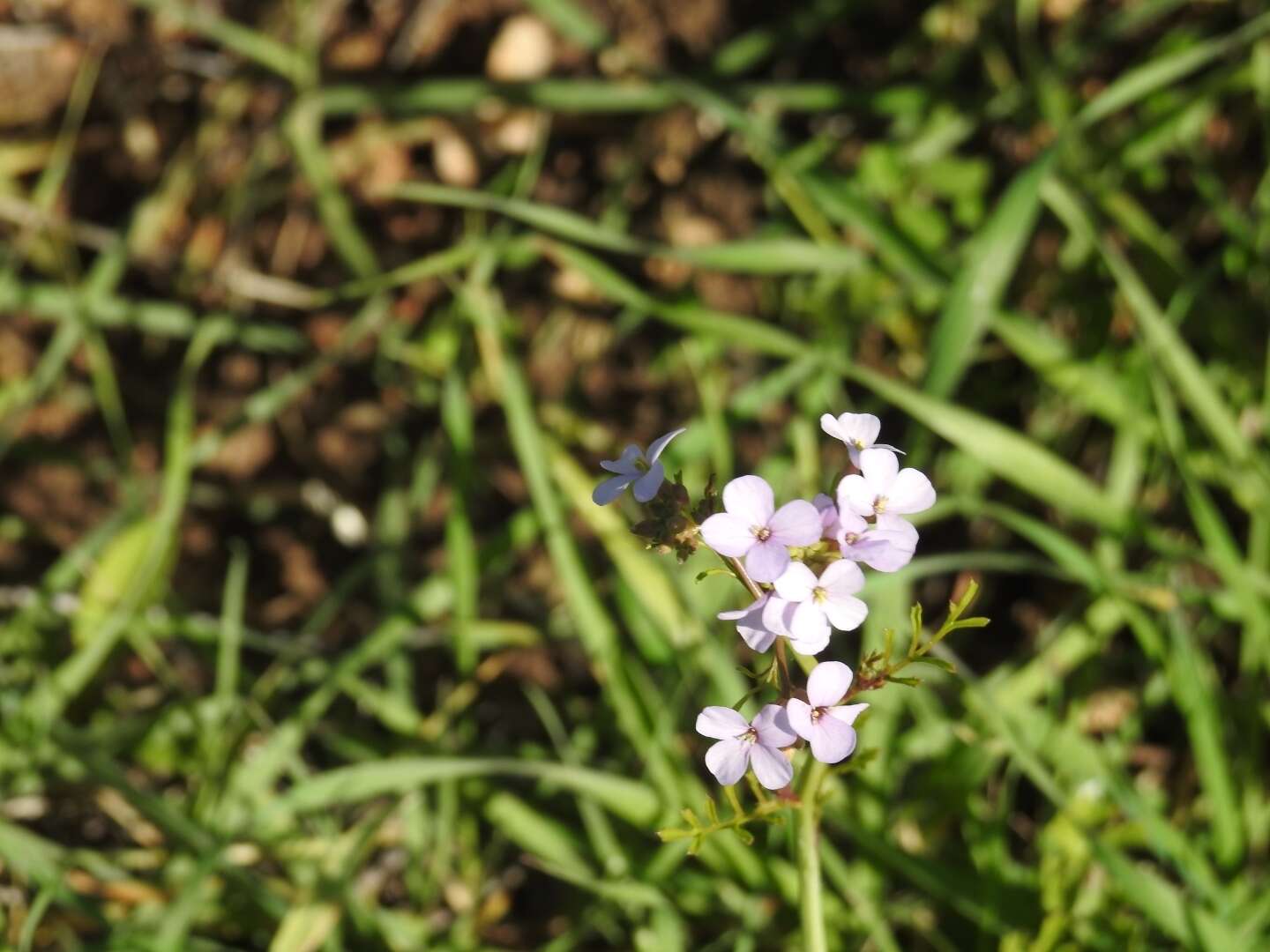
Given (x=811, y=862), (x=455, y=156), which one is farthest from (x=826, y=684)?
(x=455, y=156)

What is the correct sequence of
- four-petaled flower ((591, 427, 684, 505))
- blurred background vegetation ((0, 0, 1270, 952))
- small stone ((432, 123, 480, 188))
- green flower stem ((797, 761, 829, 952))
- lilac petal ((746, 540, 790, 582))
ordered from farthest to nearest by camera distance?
small stone ((432, 123, 480, 188)) → blurred background vegetation ((0, 0, 1270, 952)) → green flower stem ((797, 761, 829, 952)) → four-petaled flower ((591, 427, 684, 505)) → lilac petal ((746, 540, 790, 582))

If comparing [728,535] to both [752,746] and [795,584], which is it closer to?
[795,584]

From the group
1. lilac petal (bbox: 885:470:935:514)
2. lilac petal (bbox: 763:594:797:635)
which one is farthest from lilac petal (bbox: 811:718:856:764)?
lilac petal (bbox: 885:470:935:514)

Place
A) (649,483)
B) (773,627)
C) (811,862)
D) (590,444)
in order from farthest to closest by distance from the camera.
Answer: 1. (590,444)
2. (811,862)
3. (649,483)
4. (773,627)

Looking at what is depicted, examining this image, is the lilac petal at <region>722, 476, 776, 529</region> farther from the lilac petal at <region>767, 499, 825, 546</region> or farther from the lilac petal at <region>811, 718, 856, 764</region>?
the lilac petal at <region>811, 718, 856, 764</region>

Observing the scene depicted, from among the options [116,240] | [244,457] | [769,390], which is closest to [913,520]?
[769,390]

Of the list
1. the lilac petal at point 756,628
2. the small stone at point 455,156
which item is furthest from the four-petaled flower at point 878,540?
the small stone at point 455,156

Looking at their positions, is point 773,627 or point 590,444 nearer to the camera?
point 773,627

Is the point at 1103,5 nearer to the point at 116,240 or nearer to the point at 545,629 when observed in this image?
the point at 545,629

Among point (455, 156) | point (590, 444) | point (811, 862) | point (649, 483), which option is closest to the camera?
point (649, 483)
